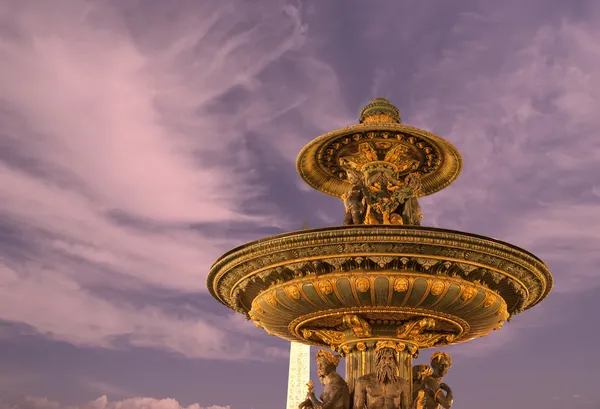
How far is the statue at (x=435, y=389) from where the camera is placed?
1094cm

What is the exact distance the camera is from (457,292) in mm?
10141

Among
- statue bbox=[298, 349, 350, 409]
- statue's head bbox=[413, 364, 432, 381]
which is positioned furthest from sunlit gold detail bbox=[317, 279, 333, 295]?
statue's head bbox=[413, 364, 432, 381]

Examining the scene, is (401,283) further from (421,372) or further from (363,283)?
(421,372)

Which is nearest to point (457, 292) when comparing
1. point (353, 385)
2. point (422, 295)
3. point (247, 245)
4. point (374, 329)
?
point (422, 295)

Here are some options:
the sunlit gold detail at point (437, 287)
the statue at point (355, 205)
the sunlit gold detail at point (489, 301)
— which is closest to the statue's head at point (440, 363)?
the sunlit gold detail at point (489, 301)

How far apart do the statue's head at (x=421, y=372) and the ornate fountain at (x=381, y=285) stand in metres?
0.02

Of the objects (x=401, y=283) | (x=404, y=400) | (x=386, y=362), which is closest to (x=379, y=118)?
(x=401, y=283)

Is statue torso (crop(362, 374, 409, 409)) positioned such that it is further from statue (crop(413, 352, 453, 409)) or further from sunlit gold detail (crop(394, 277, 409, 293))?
sunlit gold detail (crop(394, 277, 409, 293))

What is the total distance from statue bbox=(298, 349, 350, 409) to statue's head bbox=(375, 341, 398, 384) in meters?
0.65

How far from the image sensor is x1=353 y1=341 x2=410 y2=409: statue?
34.3ft

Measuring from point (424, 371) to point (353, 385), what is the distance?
1.35m

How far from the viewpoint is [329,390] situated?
35.4ft

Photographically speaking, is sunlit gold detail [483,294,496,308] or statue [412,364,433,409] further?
statue [412,364,433,409]

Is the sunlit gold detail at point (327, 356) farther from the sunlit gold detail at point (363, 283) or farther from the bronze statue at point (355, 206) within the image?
the bronze statue at point (355, 206)
